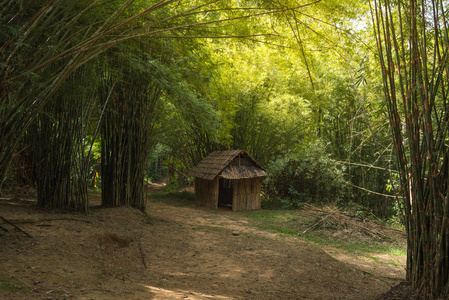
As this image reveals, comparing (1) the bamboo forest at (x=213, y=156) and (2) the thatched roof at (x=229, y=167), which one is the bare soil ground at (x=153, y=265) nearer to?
(1) the bamboo forest at (x=213, y=156)

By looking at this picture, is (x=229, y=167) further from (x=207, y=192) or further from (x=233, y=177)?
(x=207, y=192)

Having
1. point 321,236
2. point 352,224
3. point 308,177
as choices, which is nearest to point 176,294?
point 321,236

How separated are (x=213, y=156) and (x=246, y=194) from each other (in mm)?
1483

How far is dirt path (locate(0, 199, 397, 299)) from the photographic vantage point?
2.60 meters

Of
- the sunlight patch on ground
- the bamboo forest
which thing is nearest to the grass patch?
the bamboo forest

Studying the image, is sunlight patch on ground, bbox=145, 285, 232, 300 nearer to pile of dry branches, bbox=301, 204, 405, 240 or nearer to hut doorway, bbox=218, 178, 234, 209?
pile of dry branches, bbox=301, 204, 405, 240

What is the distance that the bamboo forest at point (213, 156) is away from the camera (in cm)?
248

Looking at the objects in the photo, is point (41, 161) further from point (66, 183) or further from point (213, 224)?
point (213, 224)

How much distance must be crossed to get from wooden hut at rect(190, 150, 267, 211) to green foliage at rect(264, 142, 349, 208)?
3.23ft

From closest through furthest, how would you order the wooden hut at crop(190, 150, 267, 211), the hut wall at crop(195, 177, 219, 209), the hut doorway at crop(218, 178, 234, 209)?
the wooden hut at crop(190, 150, 267, 211), the hut wall at crop(195, 177, 219, 209), the hut doorway at crop(218, 178, 234, 209)

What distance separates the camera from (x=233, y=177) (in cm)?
903

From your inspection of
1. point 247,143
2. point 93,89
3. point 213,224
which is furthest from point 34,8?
point 247,143

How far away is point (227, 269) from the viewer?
3.99 metres

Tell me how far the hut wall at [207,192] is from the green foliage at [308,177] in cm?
200
